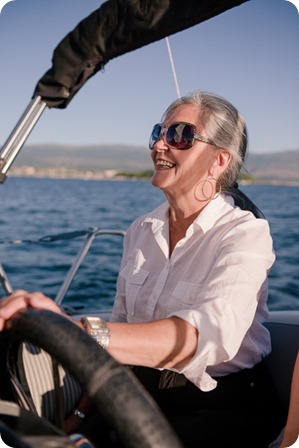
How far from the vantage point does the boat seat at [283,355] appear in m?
1.78

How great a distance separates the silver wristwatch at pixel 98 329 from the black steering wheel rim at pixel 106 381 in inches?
8.9

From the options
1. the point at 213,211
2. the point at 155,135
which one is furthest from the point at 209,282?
the point at 155,135

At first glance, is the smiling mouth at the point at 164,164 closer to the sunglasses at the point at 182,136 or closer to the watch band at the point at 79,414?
the sunglasses at the point at 182,136

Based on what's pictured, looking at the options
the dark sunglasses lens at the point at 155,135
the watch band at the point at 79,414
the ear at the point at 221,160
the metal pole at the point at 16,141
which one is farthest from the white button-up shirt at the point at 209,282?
the metal pole at the point at 16,141

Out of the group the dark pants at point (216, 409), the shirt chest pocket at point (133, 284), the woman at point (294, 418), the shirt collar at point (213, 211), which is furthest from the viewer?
the shirt chest pocket at point (133, 284)

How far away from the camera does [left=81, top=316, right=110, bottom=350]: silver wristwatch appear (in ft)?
3.66

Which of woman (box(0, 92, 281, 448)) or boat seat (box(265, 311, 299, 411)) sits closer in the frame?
woman (box(0, 92, 281, 448))

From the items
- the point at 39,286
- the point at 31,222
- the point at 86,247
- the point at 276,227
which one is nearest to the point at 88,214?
the point at 31,222

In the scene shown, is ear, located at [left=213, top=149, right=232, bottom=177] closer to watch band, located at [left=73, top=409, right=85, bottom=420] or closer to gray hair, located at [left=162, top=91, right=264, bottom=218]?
gray hair, located at [left=162, top=91, right=264, bottom=218]

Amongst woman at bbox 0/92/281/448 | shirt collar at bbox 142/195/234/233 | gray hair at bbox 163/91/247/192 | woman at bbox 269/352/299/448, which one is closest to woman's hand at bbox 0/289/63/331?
woman at bbox 0/92/281/448

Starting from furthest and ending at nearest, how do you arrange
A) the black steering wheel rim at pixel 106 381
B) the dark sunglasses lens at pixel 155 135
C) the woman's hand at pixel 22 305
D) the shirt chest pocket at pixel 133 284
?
the dark sunglasses lens at pixel 155 135 < the shirt chest pocket at pixel 133 284 < the woman's hand at pixel 22 305 < the black steering wheel rim at pixel 106 381

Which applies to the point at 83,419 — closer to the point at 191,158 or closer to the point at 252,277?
the point at 252,277

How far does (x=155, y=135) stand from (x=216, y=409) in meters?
0.92

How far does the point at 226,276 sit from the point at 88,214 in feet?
61.5
